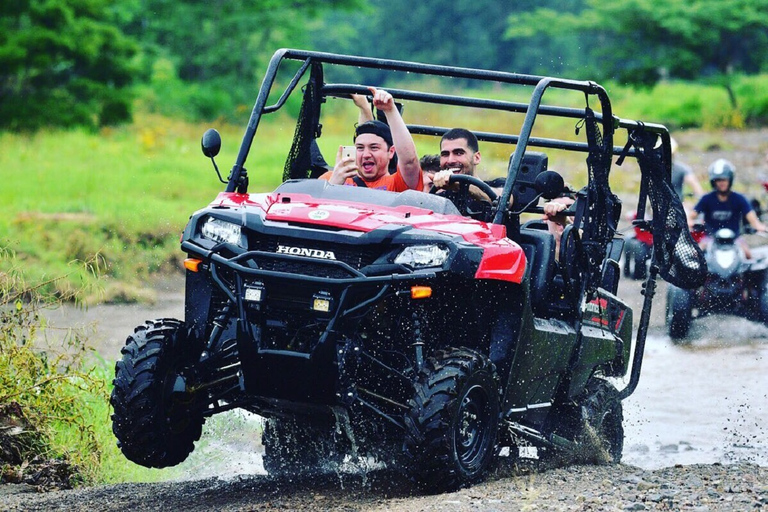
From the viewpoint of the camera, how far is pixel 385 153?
304 inches

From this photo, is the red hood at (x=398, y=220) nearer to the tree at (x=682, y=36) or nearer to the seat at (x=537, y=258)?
the seat at (x=537, y=258)

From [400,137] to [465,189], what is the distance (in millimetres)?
436

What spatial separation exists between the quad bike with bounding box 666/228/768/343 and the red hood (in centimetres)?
755

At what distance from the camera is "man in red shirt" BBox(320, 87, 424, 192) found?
745cm

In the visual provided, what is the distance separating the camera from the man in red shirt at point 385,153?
745 cm

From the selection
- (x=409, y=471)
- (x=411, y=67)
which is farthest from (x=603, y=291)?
(x=409, y=471)

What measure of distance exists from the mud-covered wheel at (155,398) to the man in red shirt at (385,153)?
1.56 metres

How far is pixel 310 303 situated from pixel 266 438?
7.02 ft

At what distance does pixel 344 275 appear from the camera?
6133 mm

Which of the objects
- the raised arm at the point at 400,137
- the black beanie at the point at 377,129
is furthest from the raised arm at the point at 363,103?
the raised arm at the point at 400,137

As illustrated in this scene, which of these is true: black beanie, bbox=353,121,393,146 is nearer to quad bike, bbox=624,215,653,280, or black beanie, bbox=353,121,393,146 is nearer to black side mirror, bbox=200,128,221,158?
black side mirror, bbox=200,128,221,158

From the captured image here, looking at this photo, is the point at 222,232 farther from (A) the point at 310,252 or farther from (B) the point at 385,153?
(B) the point at 385,153

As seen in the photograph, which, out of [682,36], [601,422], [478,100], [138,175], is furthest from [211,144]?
[682,36]

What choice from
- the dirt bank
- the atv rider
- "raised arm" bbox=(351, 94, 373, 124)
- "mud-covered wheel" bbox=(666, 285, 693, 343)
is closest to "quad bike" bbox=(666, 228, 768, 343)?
"mud-covered wheel" bbox=(666, 285, 693, 343)
